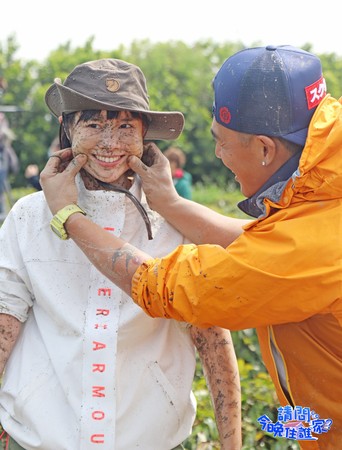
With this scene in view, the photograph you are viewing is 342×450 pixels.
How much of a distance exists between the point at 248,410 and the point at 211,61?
22.3 meters

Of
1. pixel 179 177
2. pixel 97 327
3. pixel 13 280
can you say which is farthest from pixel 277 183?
pixel 179 177

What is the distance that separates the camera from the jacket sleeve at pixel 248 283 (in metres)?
2.81

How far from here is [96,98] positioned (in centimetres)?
335

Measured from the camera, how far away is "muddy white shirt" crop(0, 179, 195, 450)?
3254 millimetres

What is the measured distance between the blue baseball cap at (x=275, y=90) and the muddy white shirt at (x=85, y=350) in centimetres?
70

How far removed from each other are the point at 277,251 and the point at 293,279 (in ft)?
0.35

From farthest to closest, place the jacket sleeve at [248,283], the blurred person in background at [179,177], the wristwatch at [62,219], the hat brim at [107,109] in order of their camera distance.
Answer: the blurred person in background at [179,177] → the hat brim at [107,109] → the wristwatch at [62,219] → the jacket sleeve at [248,283]

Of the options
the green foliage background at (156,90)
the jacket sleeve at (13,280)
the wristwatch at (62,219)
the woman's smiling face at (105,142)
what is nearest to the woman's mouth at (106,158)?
the woman's smiling face at (105,142)

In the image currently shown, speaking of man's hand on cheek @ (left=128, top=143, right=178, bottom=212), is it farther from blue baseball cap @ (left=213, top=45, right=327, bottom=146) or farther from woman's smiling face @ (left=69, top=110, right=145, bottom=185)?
blue baseball cap @ (left=213, top=45, right=327, bottom=146)

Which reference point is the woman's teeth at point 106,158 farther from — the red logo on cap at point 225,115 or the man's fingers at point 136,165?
the red logo on cap at point 225,115

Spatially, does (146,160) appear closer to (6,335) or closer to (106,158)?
(106,158)

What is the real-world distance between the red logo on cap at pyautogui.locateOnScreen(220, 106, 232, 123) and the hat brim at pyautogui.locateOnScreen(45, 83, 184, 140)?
40 cm

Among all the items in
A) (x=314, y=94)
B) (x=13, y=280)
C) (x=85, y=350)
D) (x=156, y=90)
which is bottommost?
(x=156, y=90)

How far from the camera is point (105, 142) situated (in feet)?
11.1
